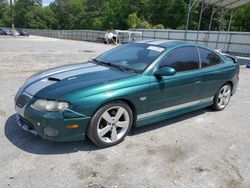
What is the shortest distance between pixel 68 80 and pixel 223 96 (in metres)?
3.38

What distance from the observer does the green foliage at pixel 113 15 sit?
160 feet

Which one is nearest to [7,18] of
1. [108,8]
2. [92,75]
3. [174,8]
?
[108,8]

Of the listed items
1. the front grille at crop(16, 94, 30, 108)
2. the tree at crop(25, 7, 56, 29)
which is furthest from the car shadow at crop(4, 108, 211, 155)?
the tree at crop(25, 7, 56, 29)

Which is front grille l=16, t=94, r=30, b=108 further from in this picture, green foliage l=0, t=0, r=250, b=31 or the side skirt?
green foliage l=0, t=0, r=250, b=31

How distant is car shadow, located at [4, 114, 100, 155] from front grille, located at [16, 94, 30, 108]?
0.50m

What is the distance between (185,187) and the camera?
2637mm

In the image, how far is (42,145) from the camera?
327 cm

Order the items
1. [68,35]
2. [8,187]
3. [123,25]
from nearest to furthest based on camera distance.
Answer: [8,187], [68,35], [123,25]

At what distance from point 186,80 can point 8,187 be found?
296 centimetres

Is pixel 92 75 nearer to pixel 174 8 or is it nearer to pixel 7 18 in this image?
pixel 174 8

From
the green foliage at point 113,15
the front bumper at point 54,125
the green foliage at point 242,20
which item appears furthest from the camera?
the green foliage at point 113,15

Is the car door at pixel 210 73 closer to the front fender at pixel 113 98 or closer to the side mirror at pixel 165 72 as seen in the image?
the side mirror at pixel 165 72

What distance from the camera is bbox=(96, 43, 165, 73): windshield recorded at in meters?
3.77

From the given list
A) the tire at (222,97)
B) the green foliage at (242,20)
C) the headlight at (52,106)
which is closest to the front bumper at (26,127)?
the headlight at (52,106)
